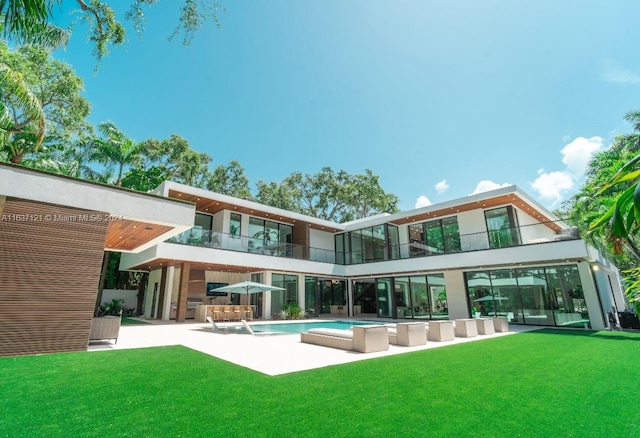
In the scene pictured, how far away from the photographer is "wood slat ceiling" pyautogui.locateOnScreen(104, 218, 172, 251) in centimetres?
875

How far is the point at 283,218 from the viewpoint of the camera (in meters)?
20.7

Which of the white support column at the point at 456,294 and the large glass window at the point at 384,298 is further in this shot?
the large glass window at the point at 384,298

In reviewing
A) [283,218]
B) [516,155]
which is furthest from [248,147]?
[516,155]

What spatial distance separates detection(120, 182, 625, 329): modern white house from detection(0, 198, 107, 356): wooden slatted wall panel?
6970mm

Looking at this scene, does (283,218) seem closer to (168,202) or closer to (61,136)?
(168,202)

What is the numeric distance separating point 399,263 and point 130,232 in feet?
44.9

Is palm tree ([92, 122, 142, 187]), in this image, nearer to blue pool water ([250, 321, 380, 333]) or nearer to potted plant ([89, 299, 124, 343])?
blue pool water ([250, 321, 380, 333])

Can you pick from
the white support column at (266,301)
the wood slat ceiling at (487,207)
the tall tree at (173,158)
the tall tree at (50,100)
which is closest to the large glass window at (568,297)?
the wood slat ceiling at (487,207)

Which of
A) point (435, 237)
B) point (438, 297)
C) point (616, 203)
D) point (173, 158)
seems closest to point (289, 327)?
point (438, 297)

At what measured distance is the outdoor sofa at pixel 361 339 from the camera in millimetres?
7730

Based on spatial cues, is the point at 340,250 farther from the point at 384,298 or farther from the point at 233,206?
the point at 233,206

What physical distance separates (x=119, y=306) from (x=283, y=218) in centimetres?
1158

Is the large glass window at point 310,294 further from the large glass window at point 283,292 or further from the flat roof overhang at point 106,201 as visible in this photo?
the flat roof overhang at point 106,201

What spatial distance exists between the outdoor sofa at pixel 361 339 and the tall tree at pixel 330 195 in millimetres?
25827
